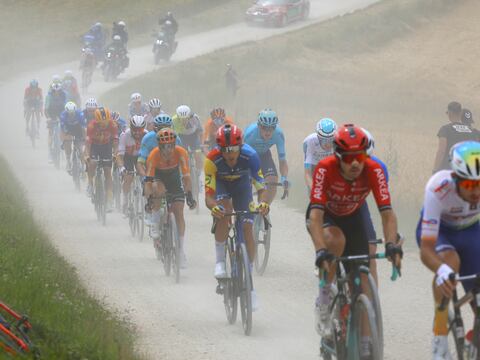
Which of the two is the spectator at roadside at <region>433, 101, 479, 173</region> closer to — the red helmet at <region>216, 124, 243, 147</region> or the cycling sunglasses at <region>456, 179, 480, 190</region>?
the red helmet at <region>216, 124, 243, 147</region>

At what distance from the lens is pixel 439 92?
43094mm

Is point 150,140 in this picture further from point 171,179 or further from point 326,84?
point 326,84

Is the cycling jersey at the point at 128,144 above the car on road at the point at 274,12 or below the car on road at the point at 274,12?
below

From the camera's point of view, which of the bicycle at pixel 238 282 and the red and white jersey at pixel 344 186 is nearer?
the red and white jersey at pixel 344 186

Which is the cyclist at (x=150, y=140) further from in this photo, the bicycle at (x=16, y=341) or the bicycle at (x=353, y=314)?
the bicycle at (x=16, y=341)

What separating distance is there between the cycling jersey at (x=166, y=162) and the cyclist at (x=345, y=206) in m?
5.60

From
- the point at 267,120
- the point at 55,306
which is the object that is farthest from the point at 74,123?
the point at 55,306

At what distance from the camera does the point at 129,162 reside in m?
18.3

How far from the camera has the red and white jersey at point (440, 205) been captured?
302 inches

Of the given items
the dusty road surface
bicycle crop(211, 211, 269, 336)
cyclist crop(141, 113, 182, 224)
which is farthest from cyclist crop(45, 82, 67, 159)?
bicycle crop(211, 211, 269, 336)

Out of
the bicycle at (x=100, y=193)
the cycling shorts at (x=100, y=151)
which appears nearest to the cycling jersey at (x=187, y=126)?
the cycling shorts at (x=100, y=151)

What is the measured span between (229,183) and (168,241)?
2.72 metres

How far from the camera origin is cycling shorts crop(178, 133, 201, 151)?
66.1ft

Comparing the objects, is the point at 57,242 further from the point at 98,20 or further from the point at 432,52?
the point at 98,20
